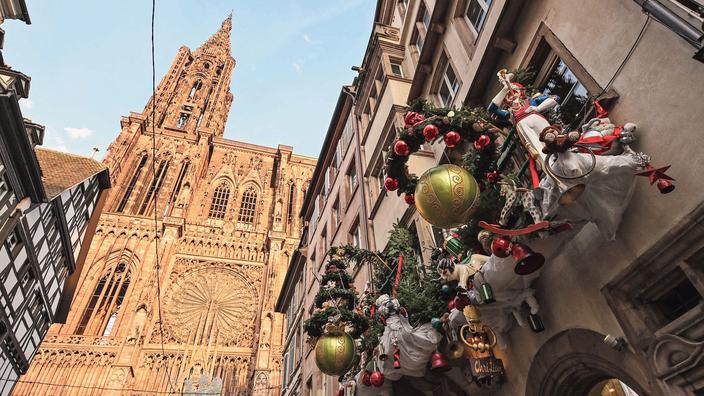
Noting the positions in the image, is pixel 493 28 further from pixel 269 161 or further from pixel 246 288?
pixel 269 161

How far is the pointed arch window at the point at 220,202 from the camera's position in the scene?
133 ft

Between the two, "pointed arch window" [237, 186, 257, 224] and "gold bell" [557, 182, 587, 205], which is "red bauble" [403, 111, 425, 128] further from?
"pointed arch window" [237, 186, 257, 224]

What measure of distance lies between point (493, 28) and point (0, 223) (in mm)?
13075

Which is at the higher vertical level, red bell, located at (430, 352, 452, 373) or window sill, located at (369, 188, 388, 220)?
window sill, located at (369, 188, 388, 220)

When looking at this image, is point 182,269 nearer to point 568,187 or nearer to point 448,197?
point 448,197

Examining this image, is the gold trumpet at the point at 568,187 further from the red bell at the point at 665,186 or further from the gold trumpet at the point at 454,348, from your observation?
the gold trumpet at the point at 454,348

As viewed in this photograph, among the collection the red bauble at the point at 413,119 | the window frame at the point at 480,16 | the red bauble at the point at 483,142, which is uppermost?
the window frame at the point at 480,16

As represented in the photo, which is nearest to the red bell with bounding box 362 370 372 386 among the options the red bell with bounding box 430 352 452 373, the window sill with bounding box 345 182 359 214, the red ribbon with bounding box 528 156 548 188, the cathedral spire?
the red bell with bounding box 430 352 452 373

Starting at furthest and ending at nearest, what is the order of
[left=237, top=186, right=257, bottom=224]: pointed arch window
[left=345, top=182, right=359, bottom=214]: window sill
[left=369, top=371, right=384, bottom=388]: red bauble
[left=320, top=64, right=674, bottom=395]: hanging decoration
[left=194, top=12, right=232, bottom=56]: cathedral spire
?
[left=194, top=12, right=232, bottom=56]: cathedral spire < [left=237, top=186, right=257, bottom=224]: pointed arch window < [left=345, top=182, right=359, bottom=214]: window sill < [left=369, top=371, right=384, bottom=388]: red bauble < [left=320, top=64, right=674, bottom=395]: hanging decoration

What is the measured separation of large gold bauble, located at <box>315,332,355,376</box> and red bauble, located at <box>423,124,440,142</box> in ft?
12.8

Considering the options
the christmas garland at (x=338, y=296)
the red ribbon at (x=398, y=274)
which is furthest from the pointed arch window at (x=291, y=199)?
the red ribbon at (x=398, y=274)

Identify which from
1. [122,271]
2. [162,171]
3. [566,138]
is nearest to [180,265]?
[122,271]

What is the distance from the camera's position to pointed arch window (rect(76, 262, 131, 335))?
28.3m

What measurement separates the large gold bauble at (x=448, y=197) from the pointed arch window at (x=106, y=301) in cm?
3317
